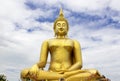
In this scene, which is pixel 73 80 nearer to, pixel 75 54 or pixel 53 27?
pixel 75 54

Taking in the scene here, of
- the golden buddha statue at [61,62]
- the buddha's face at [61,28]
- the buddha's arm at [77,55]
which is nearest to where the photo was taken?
the golden buddha statue at [61,62]

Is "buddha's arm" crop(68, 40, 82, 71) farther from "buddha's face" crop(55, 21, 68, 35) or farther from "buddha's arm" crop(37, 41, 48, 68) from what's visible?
"buddha's arm" crop(37, 41, 48, 68)

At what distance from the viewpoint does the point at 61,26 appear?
11523 mm

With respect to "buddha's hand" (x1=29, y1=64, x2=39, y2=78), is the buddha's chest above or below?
above

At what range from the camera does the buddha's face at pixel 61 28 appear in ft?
37.7

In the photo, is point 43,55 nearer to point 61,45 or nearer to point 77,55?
point 61,45

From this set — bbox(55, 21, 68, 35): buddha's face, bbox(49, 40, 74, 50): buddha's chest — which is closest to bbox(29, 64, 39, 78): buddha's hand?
bbox(49, 40, 74, 50): buddha's chest

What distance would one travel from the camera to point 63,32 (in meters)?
11.5

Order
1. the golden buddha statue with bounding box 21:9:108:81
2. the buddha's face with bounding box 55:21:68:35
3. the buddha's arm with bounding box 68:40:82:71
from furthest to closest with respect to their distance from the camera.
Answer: the buddha's face with bounding box 55:21:68:35
the buddha's arm with bounding box 68:40:82:71
the golden buddha statue with bounding box 21:9:108:81

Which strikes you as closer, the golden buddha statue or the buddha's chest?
the golden buddha statue

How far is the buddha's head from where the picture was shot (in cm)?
1149

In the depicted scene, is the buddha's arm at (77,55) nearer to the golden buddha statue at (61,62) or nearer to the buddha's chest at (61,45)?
the golden buddha statue at (61,62)

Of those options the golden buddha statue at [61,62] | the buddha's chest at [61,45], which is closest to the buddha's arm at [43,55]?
the golden buddha statue at [61,62]

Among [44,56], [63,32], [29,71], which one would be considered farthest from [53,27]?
[29,71]
